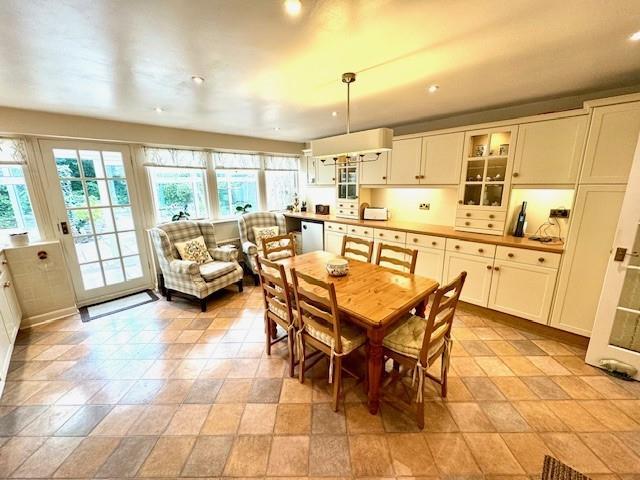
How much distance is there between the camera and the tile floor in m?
1.39

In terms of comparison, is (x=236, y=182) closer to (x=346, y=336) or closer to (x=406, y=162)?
(x=406, y=162)

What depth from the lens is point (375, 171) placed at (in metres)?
3.80

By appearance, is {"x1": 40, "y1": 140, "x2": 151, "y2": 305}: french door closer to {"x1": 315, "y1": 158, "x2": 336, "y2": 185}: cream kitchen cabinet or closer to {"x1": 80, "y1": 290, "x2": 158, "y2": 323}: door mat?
{"x1": 80, "y1": 290, "x2": 158, "y2": 323}: door mat

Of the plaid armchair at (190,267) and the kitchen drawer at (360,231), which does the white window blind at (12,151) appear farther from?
the kitchen drawer at (360,231)

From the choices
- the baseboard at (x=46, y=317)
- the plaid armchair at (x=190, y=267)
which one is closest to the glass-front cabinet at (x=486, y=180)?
the plaid armchair at (x=190, y=267)

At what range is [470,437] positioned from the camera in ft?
5.01

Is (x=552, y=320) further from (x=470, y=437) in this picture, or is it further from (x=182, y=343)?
(x=182, y=343)

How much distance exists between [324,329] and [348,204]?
283 centimetres

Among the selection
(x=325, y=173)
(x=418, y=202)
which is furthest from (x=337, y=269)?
(x=325, y=173)

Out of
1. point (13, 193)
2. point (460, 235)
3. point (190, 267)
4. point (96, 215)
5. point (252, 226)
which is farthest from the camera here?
point (252, 226)

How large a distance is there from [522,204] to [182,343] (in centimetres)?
389

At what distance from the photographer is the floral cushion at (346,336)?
169 centimetres

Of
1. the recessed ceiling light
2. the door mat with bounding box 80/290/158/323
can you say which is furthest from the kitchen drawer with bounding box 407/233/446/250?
the door mat with bounding box 80/290/158/323

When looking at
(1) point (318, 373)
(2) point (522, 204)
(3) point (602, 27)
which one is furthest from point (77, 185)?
(2) point (522, 204)
